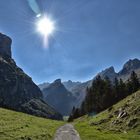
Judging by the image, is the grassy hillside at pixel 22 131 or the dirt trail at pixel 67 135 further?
the dirt trail at pixel 67 135

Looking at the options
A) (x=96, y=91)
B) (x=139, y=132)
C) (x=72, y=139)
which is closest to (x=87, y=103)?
(x=96, y=91)

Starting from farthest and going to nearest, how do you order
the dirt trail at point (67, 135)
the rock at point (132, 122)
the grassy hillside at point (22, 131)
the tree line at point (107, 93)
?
the tree line at point (107, 93) → the rock at point (132, 122) → the dirt trail at point (67, 135) → the grassy hillside at point (22, 131)

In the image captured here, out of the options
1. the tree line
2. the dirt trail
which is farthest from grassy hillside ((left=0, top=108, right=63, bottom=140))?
the tree line

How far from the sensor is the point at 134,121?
5397 cm

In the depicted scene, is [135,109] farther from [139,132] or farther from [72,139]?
[72,139]

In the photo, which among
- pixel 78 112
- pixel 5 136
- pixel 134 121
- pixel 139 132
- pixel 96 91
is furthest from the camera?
pixel 78 112

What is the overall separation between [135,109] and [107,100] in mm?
71431

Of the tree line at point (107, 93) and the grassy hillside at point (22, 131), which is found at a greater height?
the tree line at point (107, 93)

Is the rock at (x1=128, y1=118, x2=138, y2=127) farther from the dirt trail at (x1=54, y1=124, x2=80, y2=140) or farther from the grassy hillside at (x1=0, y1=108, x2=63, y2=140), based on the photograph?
the grassy hillside at (x1=0, y1=108, x2=63, y2=140)

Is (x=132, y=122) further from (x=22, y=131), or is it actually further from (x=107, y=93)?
(x=107, y=93)

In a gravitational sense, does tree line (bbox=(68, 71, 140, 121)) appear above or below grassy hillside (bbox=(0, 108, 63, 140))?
above

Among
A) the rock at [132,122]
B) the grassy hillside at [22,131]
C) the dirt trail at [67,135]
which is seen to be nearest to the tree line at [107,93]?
the rock at [132,122]

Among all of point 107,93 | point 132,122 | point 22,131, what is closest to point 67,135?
point 22,131

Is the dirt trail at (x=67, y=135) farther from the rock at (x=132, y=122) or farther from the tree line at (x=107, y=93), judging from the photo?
the tree line at (x=107, y=93)
